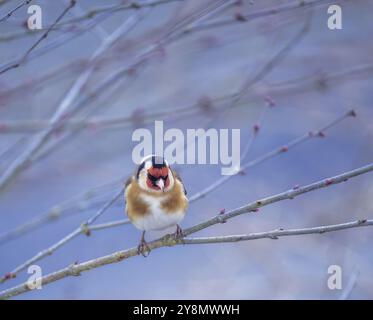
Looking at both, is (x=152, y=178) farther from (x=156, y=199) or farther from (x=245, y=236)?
(x=245, y=236)

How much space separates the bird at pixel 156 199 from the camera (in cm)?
190

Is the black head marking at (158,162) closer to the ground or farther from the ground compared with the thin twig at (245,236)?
farther from the ground

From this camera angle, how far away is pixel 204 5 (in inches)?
61.9

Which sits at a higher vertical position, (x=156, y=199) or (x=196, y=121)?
(x=196, y=121)

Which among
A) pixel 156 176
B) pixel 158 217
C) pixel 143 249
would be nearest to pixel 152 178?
pixel 156 176

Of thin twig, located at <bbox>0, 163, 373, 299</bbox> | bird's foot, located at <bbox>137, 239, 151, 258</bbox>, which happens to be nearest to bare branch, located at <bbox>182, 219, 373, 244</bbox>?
thin twig, located at <bbox>0, 163, 373, 299</bbox>

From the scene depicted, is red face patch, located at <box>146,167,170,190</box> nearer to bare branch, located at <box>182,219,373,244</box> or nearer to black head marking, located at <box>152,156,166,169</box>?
black head marking, located at <box>152,156,166,169</box>

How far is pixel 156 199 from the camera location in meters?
1.93

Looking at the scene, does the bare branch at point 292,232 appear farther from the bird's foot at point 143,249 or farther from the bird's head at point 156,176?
the bird's head at point 156,176

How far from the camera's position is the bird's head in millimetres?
1913

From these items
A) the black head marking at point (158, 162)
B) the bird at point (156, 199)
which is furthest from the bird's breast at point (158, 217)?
the black head marking at point (158, 162)

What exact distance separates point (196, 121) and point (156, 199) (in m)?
0.26

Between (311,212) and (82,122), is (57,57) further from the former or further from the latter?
(311,212)
